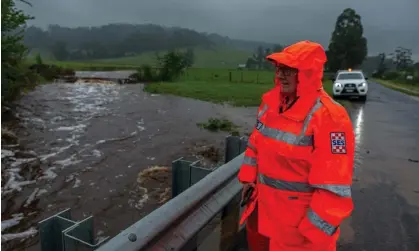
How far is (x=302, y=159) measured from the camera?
93.1 inches

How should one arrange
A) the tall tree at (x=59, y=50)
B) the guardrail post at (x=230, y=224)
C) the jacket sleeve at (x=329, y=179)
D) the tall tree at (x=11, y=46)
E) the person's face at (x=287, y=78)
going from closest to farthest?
the jacket sleeve at (x=329, y=179)
the person's face at (x=287, y=78)
the guardrail post at (x=230, y=224)
the tall tree at (x=11, y=46)
the tall tree at (x=59, y=50)

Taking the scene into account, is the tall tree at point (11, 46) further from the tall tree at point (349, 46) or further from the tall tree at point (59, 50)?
the tall tree at point (59, 50)

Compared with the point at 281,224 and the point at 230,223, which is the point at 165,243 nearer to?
the point at 281,224

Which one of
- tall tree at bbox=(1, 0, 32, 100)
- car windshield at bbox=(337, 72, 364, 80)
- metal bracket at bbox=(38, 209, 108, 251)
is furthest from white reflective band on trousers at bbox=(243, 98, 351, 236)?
car windshield at bbox=(337, 72, 364, 80)

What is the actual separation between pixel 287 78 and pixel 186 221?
1375 millimetres

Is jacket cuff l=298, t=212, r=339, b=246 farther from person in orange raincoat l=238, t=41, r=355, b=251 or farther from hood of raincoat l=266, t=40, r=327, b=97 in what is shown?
hood of raincoat l=266, t=40, r=327, b=97

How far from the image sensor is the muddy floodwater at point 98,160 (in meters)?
6.55

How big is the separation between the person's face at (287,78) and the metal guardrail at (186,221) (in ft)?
3.96

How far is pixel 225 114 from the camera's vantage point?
16.9m

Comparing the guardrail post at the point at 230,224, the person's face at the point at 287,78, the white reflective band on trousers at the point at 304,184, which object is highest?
the person's face at the point at 287,78

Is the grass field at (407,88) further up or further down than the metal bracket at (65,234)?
further down

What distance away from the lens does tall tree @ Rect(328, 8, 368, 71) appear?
283 feet

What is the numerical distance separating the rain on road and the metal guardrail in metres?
1.39

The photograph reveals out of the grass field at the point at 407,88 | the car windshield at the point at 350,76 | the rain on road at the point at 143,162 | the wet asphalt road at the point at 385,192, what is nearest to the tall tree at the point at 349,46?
the grass field at the point at 407,88
